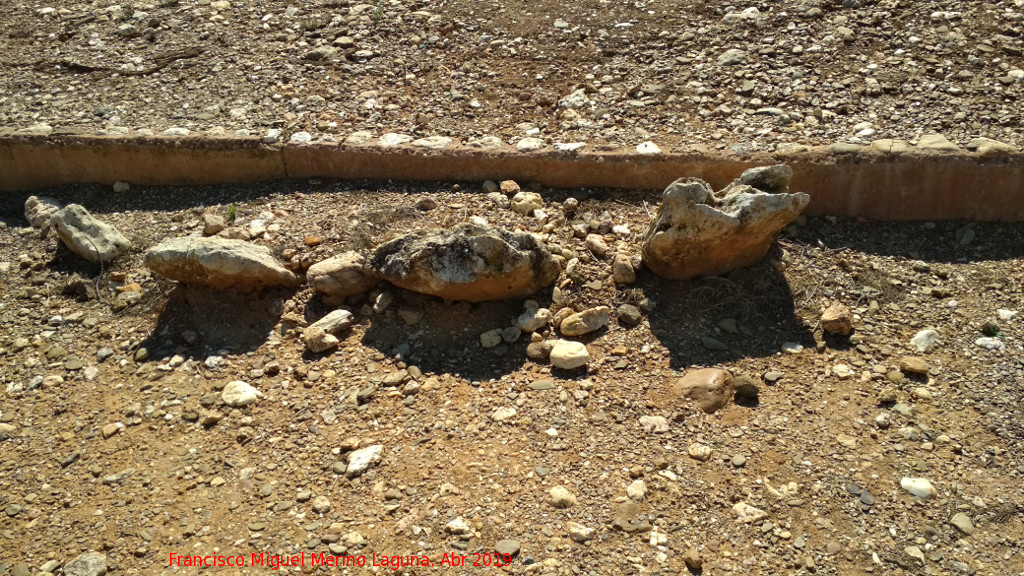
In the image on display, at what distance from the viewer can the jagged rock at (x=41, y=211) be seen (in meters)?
4.47

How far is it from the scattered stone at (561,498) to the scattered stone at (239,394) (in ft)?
4.29

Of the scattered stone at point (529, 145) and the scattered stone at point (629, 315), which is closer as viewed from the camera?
the scattered stone at point (629, 315)

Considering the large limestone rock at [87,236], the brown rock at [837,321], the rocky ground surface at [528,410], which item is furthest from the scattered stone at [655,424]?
the large limestone rock at [87,236]

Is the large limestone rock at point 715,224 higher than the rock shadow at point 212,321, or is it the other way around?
the large limestone rock at point 715,224

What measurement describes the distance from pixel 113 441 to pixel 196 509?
0.58 m

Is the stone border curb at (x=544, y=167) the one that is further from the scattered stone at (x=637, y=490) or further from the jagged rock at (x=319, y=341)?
the scattered stone at (x=637, y=490)

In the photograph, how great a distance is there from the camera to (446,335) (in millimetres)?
3625

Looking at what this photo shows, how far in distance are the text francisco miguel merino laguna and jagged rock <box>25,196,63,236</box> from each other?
2.44 meters

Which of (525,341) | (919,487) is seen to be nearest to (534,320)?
(525,341)

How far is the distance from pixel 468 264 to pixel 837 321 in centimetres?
156

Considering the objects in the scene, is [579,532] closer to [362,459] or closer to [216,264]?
[362,459]

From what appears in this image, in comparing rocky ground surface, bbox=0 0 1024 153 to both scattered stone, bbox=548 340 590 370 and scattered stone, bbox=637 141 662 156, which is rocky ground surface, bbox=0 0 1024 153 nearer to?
scattered stone, bbox=637 141 662 156

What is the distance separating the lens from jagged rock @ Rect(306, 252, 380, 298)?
12.3 feet

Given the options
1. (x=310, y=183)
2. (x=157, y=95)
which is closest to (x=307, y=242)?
(x=310, y=183)
